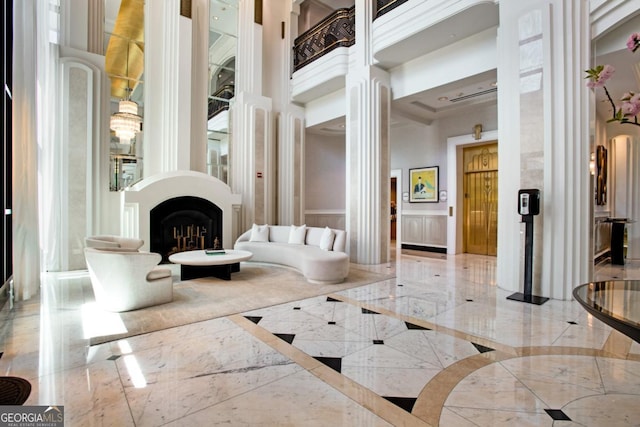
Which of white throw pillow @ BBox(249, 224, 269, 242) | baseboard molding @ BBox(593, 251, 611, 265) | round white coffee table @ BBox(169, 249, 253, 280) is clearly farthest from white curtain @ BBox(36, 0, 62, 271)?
baseboard molding @ BBox(593, 251, 611, 265)

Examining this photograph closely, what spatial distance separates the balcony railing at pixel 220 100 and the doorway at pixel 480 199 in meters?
6.29

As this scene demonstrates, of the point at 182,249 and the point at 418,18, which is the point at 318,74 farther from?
the point at 182,249

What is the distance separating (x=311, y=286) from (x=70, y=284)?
3.73 meters

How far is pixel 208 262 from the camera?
504cm

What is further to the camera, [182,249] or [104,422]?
[182,249]

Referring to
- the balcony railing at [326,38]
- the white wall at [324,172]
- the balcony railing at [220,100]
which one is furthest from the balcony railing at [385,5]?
the white wall at [324,172]

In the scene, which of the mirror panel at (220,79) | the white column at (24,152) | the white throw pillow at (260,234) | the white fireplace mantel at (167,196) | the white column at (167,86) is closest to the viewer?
the white column at (24,152)

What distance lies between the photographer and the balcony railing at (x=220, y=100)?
333 inches

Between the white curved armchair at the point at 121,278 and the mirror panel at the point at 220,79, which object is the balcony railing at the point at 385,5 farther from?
the white curved armchair at the point at 121,278

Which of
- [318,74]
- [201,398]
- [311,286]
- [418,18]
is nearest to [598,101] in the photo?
[418,18]

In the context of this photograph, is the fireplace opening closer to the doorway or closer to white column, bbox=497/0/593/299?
white column, bbox=497/0/593/299

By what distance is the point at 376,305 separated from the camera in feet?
13.6

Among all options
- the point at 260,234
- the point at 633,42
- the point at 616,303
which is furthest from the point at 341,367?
the point at 260,234

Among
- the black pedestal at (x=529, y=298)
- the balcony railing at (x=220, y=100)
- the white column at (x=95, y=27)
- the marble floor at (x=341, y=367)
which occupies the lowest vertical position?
the marble floor at (x=341, y=367)
